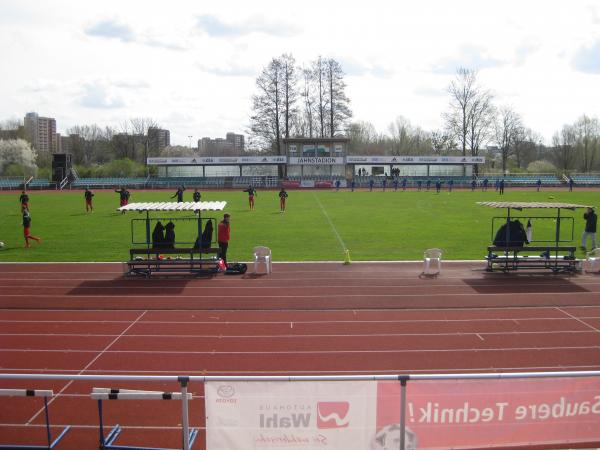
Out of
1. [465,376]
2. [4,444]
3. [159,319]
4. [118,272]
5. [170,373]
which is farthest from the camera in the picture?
[118,272]

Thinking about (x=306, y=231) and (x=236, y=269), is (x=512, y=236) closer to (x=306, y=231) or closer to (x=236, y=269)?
(x=236, y=269)

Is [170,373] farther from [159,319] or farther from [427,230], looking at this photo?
[427,230]

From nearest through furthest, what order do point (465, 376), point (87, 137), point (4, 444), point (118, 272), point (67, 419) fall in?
1. point (465, 376)
2. point (4, 444)
3. point (67, 419)
4. point (118, 272)
5. point (87, 137)

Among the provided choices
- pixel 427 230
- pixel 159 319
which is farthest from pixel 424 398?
pixel 427 230

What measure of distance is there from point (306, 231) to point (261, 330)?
576 inches

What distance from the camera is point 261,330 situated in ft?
37.6

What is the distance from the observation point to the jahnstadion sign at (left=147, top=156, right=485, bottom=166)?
70.7 metres

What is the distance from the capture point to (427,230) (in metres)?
26.1

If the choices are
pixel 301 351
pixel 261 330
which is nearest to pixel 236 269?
pixel 261 330

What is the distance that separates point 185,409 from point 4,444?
318 cm

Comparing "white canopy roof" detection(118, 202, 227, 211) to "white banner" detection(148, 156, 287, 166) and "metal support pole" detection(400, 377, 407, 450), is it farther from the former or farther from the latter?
"white banner" detection(148, 156, 287, 166)

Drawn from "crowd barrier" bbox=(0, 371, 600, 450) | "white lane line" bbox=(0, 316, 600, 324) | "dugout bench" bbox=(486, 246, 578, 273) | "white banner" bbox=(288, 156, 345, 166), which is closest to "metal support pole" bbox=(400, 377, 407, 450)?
"crowd barrier" bbox=(0, 371, 600, 450)

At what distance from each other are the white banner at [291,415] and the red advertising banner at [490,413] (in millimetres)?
187

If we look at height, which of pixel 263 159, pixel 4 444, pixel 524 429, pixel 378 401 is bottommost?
pixel 4 444
